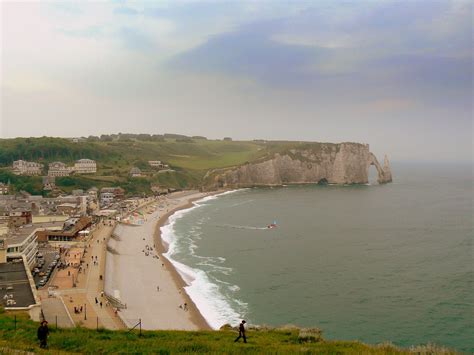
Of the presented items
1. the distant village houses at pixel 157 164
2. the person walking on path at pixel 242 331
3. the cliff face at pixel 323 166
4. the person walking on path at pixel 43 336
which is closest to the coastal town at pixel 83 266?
the person walking on path at pixel 242 331

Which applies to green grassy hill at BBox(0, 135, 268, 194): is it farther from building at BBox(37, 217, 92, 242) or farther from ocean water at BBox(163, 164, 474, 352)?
building at BBox(37, 217, 92, 242)

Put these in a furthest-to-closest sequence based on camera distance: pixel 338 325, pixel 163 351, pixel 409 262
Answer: pixel 409 262, pixel 338 325, pixel 163 351

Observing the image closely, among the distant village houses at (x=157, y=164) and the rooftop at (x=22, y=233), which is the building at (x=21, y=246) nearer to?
the rooftop at (x=22, y=233)

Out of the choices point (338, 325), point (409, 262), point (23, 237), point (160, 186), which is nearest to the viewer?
point (338, 325)

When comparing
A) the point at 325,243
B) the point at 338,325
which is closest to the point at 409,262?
the point at 325,243

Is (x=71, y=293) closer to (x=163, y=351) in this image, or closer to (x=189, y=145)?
(x=163, y=351)

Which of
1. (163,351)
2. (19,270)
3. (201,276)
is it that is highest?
(163,351)

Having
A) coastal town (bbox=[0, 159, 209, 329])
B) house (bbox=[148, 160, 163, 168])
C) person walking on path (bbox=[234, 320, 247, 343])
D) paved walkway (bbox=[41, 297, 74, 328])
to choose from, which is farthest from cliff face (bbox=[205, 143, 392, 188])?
person walking on path (bbox=[234, 320, 247, 343])
